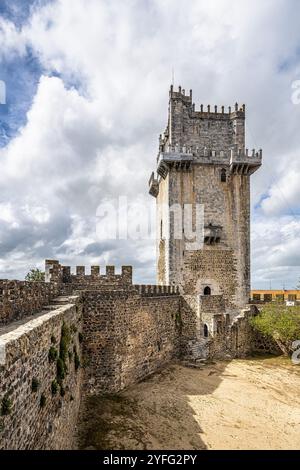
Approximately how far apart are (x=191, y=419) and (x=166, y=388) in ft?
9.09

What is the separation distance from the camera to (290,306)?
2397 centimetres

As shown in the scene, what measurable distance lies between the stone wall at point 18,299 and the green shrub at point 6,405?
13.1 ft

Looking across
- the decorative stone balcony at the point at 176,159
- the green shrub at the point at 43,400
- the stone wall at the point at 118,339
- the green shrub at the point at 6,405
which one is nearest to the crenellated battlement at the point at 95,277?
the stone wall at the point at 118,339

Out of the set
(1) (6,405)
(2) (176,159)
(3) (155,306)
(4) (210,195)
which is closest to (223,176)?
(4) (210,195)

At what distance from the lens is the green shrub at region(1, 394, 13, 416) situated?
174 inches

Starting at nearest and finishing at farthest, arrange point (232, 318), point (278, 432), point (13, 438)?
1. point (13, 438)
2. point (278, 432)
3. point (232, 318)

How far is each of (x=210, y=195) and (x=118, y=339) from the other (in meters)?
14.5

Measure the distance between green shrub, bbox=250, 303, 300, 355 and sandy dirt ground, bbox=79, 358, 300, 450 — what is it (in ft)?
14.6

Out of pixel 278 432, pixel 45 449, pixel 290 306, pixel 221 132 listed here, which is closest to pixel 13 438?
pixel 45 449

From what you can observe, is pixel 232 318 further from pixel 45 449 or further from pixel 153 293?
pixel 45 449

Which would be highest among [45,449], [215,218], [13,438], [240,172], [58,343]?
[240,172]

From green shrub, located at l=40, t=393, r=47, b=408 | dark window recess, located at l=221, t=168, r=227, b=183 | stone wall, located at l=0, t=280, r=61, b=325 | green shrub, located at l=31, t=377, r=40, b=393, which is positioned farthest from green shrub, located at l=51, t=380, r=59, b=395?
dark window recess, located at l=221, t=168, r=227, b=183

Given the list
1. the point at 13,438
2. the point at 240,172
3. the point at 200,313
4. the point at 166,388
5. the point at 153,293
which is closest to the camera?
the point at 13,438

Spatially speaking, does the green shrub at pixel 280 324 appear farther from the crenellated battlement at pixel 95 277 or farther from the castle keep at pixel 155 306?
the crenellated battlement at pixel 95 277
